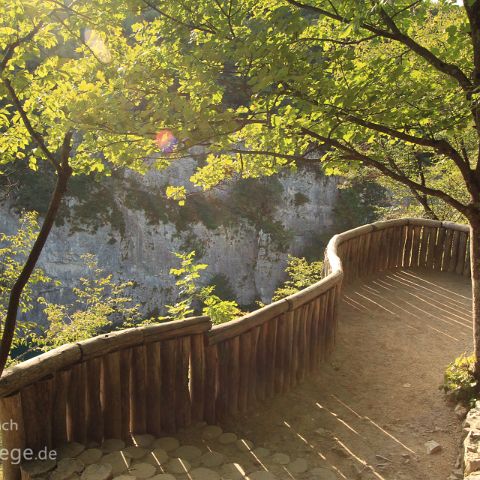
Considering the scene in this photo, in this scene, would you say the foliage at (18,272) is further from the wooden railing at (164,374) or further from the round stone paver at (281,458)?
the round stone paver at (281,458)

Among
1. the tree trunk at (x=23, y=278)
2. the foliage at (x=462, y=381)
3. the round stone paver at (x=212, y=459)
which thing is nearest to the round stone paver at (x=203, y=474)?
the round stone paver at (x=212, y=459)

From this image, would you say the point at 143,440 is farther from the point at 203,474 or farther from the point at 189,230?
the point at 189,230

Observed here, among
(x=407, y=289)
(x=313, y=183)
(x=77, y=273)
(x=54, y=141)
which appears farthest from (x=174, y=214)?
(x=54, y=141)

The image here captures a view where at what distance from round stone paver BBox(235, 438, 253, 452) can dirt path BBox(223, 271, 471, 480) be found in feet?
0.54

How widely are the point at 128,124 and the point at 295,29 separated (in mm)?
1963

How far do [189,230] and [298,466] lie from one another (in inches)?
993

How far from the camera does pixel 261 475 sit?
13.6 ft

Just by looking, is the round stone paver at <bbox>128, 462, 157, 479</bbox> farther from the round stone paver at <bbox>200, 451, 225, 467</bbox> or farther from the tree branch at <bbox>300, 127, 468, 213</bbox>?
the tree branch at <bbox>300, 127, 468, 213</bbox>

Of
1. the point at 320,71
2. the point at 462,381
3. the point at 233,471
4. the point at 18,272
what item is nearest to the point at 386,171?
the point at 320,71

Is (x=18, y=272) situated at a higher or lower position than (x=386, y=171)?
lower

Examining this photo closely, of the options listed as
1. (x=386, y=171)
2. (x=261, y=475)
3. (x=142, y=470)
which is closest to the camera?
(x=142, y=470)

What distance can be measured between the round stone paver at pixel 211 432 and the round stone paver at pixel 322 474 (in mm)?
1060

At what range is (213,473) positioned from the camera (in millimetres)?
4020

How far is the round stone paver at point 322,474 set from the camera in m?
4.28
